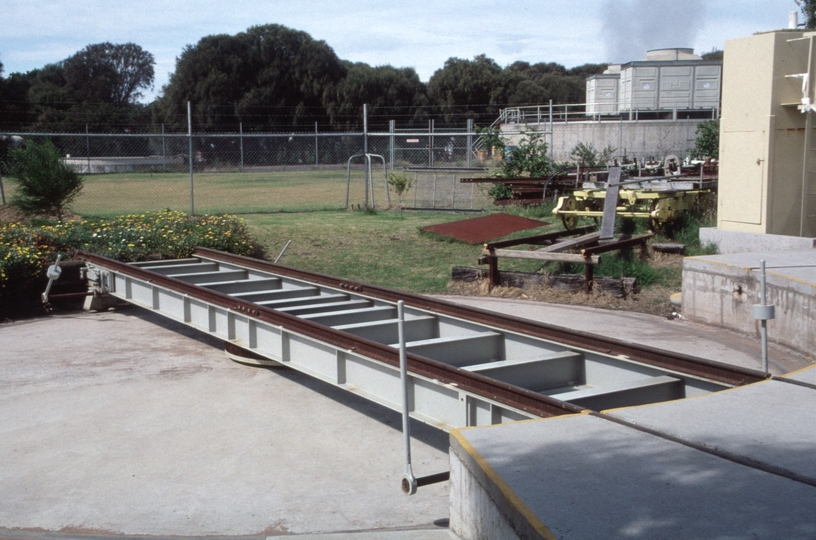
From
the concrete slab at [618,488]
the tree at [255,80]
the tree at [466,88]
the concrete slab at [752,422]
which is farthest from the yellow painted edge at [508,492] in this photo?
the tree at [466,88]

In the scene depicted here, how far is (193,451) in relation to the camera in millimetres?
6172

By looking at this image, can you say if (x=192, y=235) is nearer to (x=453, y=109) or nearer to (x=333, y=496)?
(x=333, y=496)

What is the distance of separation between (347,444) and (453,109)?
65.5 m

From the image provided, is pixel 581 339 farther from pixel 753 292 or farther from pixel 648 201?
pixel 648 201

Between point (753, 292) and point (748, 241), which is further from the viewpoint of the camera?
point (748, 241)

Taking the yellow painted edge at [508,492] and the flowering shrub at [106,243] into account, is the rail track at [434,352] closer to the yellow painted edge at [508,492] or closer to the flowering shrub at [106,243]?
the yellow painted edge at [508,492]

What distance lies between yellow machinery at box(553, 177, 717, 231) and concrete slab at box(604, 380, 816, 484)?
8645mm

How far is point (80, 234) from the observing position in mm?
13195

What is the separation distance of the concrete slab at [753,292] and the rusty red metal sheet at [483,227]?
5.69 m

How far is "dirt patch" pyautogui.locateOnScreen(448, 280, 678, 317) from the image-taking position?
36.9ft

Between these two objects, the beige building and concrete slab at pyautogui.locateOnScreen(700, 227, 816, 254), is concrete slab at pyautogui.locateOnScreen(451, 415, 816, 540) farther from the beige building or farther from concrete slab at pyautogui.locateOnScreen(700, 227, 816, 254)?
the beige building

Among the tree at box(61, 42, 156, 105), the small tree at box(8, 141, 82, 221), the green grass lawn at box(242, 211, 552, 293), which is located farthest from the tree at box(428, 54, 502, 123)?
the small tree at box(8, 141, 82, 221)

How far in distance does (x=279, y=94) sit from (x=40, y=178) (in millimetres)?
47994

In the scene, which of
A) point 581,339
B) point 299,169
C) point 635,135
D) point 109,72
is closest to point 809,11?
point 635,135
